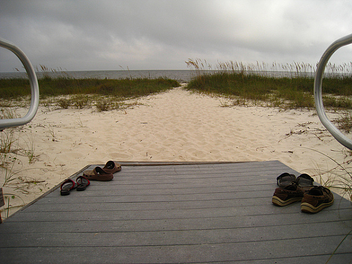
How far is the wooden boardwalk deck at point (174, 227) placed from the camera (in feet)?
3.54

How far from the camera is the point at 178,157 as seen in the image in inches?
131

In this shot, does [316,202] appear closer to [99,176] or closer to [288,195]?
[288,195]

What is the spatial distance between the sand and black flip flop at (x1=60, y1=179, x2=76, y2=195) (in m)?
0.72

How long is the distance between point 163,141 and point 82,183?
222cm

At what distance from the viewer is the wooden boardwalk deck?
3.54 feet

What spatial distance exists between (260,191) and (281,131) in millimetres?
3040

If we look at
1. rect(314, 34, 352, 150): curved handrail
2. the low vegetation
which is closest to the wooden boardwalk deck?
rect(314, 34, 352, 150): curved handrail

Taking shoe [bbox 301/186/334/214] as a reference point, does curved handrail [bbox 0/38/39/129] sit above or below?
above

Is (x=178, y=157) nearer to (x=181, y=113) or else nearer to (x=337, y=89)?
(x=181, y=113)

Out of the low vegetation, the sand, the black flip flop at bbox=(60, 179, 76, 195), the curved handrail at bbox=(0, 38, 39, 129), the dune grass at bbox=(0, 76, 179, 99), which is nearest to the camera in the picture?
the curved handrail at bbox=(0, 38, 39, 129)

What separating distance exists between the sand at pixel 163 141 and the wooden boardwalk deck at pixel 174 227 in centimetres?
113

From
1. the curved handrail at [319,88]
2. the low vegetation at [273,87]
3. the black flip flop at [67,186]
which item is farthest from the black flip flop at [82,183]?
the low vegetation at [273,87]

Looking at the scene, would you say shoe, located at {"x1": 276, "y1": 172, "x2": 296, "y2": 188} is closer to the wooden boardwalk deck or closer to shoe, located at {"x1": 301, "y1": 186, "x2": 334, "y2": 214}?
the wooden boardwalk deck

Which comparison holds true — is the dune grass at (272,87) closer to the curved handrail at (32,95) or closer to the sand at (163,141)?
the sand at (163,141)
